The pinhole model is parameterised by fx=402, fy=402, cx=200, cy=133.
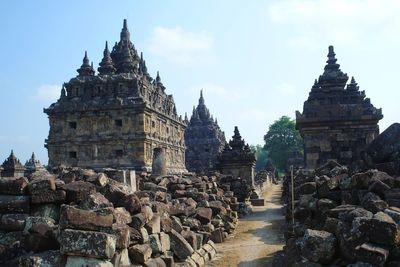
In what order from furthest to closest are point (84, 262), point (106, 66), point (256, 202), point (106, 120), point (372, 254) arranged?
point (106, 66), point (106, 120), point (256, 202), point (84, 262), point (372, 254)

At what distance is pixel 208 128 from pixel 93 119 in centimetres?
2535

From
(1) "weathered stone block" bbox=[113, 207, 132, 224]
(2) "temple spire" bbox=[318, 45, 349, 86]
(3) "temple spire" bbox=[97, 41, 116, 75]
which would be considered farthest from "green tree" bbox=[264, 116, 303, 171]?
(1) "weathered stone block" bbox=[113, 207, 132, 224]

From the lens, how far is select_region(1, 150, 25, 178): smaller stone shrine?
3092 cm

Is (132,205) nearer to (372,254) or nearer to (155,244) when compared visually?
(155,244)

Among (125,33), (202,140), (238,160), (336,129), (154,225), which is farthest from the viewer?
(202,140)

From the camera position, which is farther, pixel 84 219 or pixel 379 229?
pixel 84 219

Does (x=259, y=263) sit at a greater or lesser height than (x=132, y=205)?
lesser

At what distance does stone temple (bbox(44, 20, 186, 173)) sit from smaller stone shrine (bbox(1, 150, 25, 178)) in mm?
3340

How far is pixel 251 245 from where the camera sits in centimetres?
927

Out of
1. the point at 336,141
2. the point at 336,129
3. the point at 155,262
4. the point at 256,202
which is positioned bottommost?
the point at 256,202

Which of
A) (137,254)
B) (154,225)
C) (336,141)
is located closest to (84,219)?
(137,254)

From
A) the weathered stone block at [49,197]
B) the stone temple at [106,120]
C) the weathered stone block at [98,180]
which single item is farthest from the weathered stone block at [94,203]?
the stone temple at [106,120]

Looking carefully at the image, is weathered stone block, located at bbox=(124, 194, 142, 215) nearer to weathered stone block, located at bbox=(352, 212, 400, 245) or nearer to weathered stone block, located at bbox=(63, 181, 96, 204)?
weathered stone block, located at bbox=(63, 181, 96, 204)

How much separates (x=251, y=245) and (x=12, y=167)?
2685 cm
